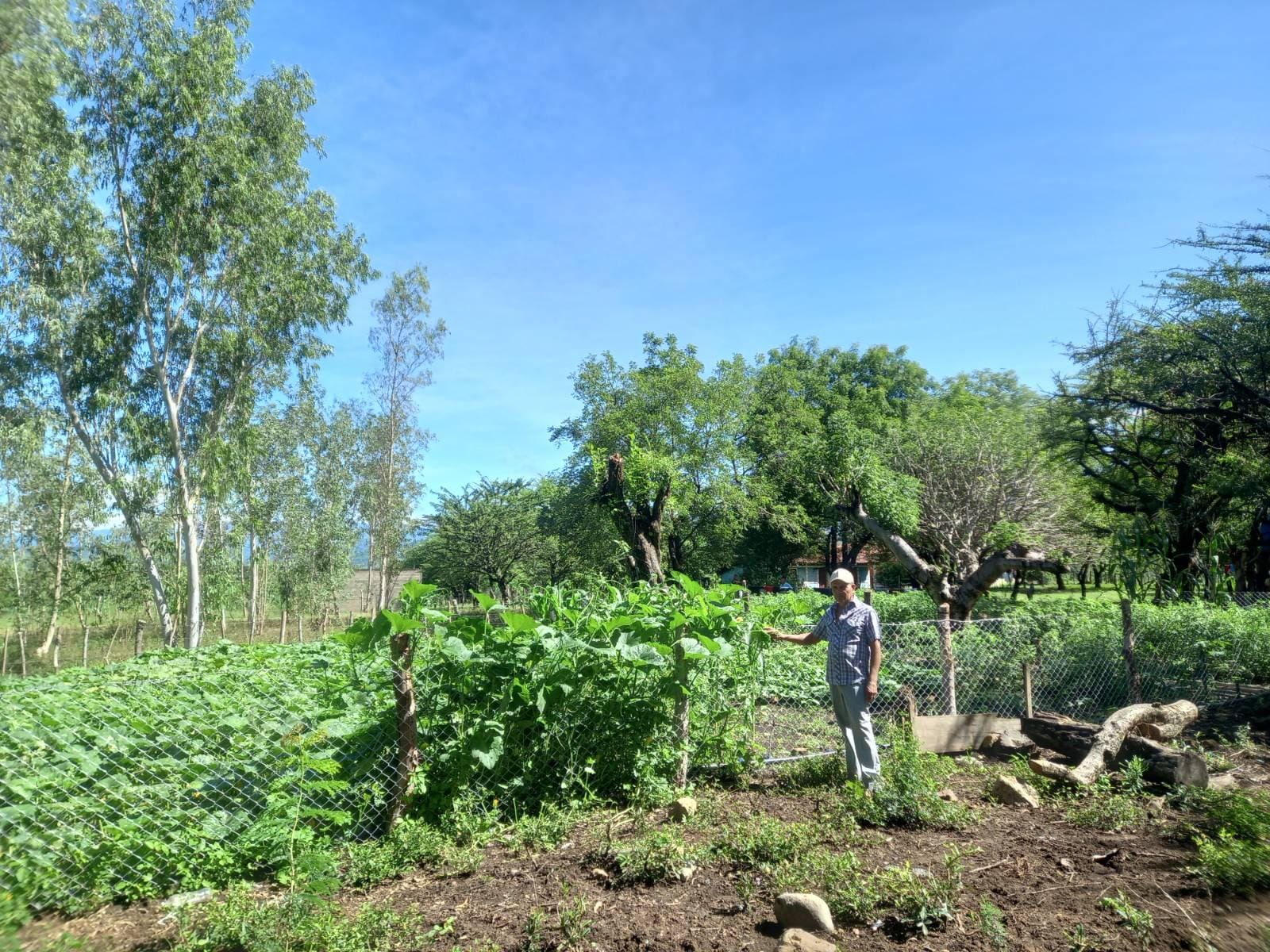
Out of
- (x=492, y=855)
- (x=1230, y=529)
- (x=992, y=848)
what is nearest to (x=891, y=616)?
(x=1230, y=529)

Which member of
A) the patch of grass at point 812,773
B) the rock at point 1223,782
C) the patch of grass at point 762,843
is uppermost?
the patch of grass at point 762,843

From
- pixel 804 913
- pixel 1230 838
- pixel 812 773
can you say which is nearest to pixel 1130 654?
pixel 812 773

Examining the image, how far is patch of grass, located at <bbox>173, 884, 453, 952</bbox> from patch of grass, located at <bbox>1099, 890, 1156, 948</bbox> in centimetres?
271

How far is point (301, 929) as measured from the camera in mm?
2771

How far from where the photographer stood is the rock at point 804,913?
9.54 feet

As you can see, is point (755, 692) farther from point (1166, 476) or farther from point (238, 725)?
point (1166, 476)

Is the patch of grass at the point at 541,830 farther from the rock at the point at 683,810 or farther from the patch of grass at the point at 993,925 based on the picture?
the patch of grass at the point at 993,925

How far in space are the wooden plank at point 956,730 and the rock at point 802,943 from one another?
3514 mm

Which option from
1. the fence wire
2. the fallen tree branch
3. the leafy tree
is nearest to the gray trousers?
the fence wire

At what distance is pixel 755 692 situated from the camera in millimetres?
5352

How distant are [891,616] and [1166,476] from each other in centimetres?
953

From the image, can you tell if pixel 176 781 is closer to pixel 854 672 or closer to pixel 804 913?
pixel 804 913

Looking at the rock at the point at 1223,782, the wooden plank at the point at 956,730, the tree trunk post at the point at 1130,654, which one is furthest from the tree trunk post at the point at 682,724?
the tree trunk post at the point at 1130,654

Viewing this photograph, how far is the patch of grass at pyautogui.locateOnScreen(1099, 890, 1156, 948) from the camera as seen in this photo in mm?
2742
